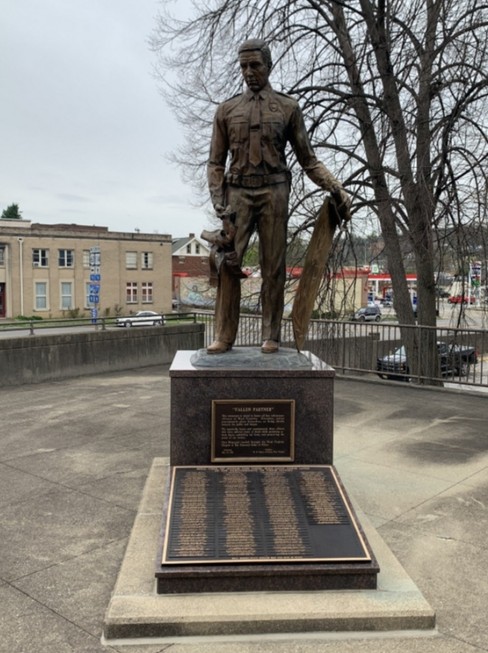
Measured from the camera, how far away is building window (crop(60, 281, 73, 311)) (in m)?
50.7

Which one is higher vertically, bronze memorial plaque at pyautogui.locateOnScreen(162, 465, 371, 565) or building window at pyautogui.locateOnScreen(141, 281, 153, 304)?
building window at pyautogui.locateOnScreen(141, 281, 153, 304)

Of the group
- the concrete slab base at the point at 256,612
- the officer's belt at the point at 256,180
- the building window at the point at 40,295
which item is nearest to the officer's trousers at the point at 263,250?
the officer's belt at the point at 256,180

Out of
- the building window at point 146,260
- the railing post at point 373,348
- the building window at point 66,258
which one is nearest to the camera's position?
the railing post at point 373,348

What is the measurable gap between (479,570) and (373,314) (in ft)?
141

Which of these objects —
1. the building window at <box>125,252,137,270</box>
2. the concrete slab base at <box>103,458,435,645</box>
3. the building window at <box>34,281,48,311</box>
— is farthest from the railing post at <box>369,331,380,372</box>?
the building window at <box>125,252,137,270</box>

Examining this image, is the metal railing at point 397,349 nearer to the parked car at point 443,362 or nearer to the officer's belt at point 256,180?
the parked car at point 443,362

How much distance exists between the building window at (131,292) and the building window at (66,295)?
5207mm

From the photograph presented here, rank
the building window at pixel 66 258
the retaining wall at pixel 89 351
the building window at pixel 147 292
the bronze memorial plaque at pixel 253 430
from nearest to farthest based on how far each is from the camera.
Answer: the bronze memorial plaque at pixel 253 430, the retaining wall at pixel 89 351, the building window at pixel 66 258, the building window at pixel 147 292

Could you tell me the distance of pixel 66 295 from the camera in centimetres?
5103

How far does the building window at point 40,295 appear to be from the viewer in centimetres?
Result: 4941

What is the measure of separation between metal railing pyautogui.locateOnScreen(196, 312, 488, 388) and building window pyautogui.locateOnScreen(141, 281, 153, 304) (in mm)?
42859

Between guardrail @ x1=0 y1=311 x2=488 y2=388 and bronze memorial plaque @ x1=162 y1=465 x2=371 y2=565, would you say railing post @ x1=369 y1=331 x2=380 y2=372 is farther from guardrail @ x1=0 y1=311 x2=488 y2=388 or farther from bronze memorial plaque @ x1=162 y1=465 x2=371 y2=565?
bronze memorial plaque @ x1=162 y1=465 x2=371 y2=565

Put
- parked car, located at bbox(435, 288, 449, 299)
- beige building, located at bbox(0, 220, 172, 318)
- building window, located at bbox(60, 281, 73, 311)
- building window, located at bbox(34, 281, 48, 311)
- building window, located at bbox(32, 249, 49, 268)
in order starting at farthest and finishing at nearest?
building window, located at bbox(60, 281, 73, 311)
building window, located at bbox(34, 281, 48, 311)
building window, located at bbox(32, 249, 49, 268)
beige building, located at bbox(0, 220, 172, 318)
parked car, located at bbox(435, 288, 449, 299)

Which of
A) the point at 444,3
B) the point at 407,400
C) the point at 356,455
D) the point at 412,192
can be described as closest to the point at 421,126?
the point at 412,192
